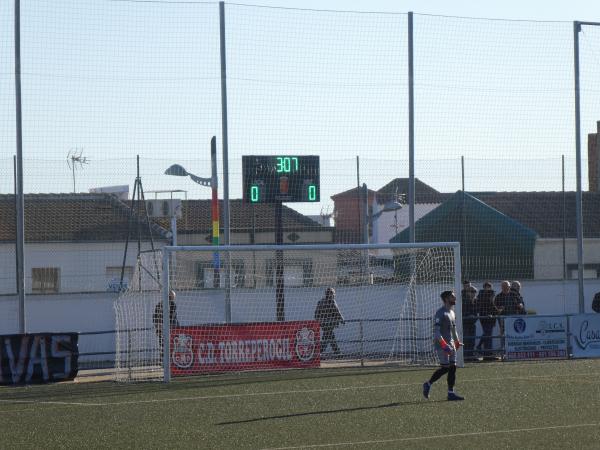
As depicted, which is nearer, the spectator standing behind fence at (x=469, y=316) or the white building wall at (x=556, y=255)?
the spectator standing behind fence at (x=469, y=316)

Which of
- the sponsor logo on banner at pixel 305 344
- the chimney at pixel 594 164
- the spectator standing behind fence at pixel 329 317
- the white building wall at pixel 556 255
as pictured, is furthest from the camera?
the chimney at pixel 594 164

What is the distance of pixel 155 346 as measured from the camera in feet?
72.3

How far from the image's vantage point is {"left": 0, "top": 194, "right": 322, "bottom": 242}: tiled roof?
24.3m

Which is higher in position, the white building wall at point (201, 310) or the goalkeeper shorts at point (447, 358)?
the white building wall at point (201, 310)

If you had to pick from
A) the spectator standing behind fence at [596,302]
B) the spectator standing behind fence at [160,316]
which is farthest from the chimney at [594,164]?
the spectator standing behind fence at [160,316]

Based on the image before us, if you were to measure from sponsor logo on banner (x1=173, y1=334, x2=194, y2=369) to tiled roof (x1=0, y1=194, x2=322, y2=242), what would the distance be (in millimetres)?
3369

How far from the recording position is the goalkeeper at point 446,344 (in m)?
16.2

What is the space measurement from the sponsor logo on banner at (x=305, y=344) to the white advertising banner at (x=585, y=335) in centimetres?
622

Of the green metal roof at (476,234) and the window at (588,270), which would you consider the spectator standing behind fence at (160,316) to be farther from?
the window at (588,270)

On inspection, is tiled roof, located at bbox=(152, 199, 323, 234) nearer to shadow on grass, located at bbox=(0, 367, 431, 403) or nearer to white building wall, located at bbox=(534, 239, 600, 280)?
shadow on grass, located at bbox=(0, 367, 431, 403)

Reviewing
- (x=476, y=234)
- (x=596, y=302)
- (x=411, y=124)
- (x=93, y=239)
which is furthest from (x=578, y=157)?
(x=93, y=239)

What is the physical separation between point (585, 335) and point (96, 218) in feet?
38.5

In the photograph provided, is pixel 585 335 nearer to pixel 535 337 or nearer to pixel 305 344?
pixel 535 337

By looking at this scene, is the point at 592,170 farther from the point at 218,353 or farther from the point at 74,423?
the point at 74,423
